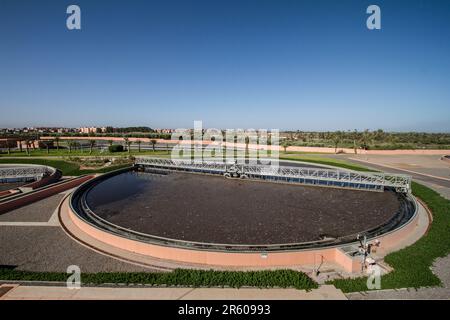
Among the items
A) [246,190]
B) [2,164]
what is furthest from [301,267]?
[2,164]

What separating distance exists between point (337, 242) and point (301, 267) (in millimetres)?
3379

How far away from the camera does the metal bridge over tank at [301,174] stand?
77.2 feet

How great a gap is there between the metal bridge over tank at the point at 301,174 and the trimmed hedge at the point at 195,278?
17464mm

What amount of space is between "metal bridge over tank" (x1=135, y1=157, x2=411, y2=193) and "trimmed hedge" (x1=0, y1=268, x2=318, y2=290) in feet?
57.3

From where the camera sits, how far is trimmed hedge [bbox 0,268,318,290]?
9352 millimetres

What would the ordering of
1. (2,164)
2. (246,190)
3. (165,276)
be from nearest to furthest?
(165,276) < (246,190) < (2,164)

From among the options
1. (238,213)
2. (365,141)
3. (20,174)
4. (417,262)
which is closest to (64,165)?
(20,174)

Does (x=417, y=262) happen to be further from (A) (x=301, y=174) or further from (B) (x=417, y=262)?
(A) (x=301, y=174)

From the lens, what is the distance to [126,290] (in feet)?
29.5

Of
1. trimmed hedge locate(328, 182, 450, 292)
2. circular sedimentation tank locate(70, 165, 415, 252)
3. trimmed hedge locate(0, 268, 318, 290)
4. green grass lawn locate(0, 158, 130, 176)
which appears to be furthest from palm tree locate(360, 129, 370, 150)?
trimmed hedge locate(0, 268, 318, 290)

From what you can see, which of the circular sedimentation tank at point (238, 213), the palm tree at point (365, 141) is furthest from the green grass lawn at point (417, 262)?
the palm tree at point (365, 141)

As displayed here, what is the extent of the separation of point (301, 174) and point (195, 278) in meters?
21.1

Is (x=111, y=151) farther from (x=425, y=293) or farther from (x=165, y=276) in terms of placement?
(x=425, y=293)

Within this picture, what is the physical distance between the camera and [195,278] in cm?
956
